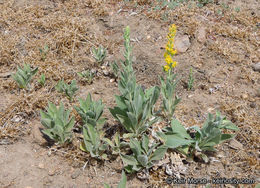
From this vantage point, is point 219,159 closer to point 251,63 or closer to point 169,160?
point 169,160

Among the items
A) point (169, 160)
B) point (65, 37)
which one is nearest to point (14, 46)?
point (65, 37)

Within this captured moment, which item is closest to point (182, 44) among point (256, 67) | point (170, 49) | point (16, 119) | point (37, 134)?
point (256, 67)

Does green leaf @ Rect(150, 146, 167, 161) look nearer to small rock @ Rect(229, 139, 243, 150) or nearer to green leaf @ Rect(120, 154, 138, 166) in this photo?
green leaf @ Rect(120, 154, 138, 166)

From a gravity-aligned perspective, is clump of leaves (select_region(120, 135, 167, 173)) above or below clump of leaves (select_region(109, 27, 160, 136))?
below

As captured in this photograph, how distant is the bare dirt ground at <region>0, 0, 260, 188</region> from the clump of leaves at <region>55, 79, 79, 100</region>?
12 cm

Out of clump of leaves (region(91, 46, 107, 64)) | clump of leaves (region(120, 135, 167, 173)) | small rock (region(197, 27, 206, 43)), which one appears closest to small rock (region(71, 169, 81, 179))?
clump of leaves (region(120, 135, 167, 173))

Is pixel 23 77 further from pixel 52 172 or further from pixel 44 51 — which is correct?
pixel 52 172

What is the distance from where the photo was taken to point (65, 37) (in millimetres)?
4414

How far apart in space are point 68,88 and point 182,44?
2.13m

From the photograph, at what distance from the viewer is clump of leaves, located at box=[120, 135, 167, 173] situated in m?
2.43

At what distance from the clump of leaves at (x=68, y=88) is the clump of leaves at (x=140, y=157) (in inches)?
54.8

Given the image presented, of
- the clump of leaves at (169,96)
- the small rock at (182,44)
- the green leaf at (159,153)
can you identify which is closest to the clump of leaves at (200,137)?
the green leaf at (159,153)

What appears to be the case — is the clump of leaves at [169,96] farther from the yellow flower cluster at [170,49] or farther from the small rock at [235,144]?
the small rock at [235,144]

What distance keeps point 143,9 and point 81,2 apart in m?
1.45
